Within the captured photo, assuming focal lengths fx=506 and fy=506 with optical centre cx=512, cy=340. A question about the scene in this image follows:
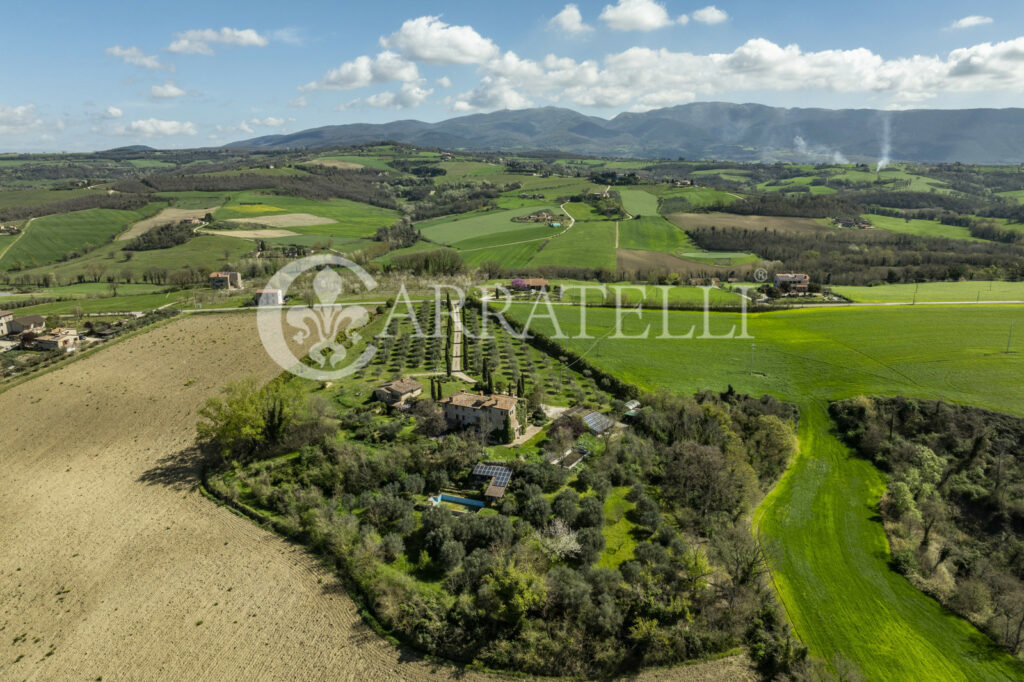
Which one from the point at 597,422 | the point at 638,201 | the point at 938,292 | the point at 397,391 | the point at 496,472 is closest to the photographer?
the point at 496,472

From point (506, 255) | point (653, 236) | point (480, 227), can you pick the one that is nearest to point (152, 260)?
point (480, 227)

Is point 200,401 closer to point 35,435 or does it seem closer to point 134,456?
point 134,456

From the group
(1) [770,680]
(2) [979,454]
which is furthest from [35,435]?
(2) [979,454]

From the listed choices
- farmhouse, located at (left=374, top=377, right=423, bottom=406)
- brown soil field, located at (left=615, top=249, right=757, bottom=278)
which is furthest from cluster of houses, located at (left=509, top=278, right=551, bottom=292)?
farmhouse, located at (left=374, top=377, right=423, bottom=406)

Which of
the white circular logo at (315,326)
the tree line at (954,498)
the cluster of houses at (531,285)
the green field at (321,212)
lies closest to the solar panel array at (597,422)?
the tree line at (954,498)

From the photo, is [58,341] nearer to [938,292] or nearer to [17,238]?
[17,238]

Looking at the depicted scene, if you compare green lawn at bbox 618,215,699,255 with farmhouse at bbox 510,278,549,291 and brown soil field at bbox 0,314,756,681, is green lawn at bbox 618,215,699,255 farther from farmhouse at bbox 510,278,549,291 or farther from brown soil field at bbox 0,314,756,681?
brown soil field at bbox 0,314,756,681
